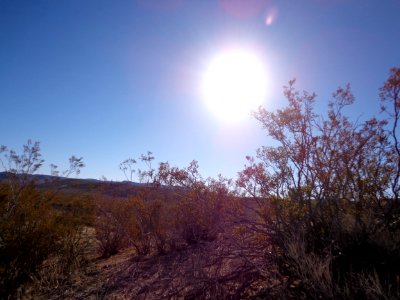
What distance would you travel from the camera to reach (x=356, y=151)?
262 inches

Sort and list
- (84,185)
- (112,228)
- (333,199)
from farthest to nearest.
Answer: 1. (84,185)
2. (112,228)
3. (333,199)

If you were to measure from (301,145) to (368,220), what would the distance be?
2040 mm

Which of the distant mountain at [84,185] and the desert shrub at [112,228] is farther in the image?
the desert shrub at [112,228]

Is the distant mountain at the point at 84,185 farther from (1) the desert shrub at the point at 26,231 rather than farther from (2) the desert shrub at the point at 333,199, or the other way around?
(2) the desert shrub at the point at 333,199

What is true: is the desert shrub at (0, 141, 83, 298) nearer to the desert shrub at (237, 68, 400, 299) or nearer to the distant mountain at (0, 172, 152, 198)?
the distant mountain at (0, 172, 152, 198)

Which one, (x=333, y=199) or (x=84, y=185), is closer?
(x=333, y=199)

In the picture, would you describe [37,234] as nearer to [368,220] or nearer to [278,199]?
[278,199]

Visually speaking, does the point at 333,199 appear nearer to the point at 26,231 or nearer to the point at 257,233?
the point at 257,233

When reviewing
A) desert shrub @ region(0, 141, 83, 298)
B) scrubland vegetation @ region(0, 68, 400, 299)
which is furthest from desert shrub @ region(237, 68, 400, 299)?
desert shrub @ region(0, 141, 83, 298)

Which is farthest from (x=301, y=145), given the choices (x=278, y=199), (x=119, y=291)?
(x=119, y=291)

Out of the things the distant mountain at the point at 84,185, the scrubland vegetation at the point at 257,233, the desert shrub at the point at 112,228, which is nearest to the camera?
the scrubland vegetation at the point at 257,233

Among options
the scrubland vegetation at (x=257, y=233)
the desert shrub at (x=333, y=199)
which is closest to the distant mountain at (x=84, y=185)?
the scrubland vegetation at (x=257, y=233)

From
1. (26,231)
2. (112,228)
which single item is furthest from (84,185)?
(26,231)

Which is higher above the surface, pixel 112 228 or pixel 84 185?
pixel 84 185
